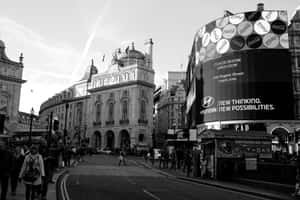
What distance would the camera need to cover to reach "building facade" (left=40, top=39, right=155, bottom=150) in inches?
3629

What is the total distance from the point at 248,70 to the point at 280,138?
36.3 feet

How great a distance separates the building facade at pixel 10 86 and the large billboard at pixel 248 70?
2143 inches

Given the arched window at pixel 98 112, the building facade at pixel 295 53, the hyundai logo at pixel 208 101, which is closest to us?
the building facade at pixel 295 53

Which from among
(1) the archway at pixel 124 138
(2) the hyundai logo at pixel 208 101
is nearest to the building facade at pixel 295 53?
(2) the hyundai logo at pixel 208 101

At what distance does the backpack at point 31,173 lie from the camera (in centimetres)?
998

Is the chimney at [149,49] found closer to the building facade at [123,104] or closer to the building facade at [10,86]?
the building facade at [123,104]

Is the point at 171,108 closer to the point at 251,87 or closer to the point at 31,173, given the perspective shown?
the point at 251,87

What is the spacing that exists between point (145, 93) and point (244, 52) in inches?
1862

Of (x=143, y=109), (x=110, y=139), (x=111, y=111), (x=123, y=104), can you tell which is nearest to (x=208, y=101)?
(x=143, y=109)

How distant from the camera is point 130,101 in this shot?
94.0 metres

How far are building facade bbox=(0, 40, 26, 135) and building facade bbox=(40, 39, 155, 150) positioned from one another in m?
9.37

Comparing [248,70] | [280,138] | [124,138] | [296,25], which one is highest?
[296,25]

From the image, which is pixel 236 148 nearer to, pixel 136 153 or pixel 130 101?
pixel 136 153

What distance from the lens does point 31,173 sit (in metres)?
9.98
